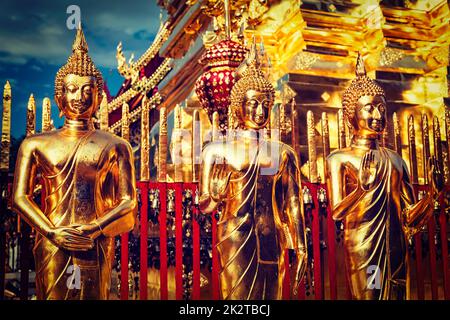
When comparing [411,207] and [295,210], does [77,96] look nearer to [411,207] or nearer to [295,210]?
[295,210]

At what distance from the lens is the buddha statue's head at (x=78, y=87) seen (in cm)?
416

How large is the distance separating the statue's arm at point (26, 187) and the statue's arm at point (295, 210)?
5.36 ft

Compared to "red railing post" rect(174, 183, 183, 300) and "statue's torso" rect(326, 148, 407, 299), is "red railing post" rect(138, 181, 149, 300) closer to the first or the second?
"red railing post" rect(174, 183, 183, 300)

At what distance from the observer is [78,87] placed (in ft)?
13.6

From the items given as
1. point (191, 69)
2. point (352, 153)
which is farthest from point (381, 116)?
point (191, 69)

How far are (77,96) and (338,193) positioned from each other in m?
1.99

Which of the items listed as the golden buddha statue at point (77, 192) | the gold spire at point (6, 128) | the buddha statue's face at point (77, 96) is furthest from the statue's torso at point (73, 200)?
the gold spire at point (6, 128)

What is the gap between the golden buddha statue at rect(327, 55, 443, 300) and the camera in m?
4.49

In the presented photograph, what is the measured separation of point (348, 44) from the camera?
7.23m

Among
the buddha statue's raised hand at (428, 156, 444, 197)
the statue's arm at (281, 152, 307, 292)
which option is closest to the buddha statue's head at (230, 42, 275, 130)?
the statue's arm at (281, 152, 307, 292)

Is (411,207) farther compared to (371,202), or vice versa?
(411,207)

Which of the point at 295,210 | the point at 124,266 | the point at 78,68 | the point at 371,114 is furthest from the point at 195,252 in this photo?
the point at 371,114

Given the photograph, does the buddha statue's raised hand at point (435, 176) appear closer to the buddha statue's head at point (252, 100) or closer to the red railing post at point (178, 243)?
the buddha statue's head at point (252, 100)

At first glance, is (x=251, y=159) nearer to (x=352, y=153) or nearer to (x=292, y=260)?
(x=352, y=153)
